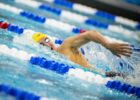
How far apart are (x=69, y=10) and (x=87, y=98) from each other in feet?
17.4

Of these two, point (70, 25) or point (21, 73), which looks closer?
point (21, 73)

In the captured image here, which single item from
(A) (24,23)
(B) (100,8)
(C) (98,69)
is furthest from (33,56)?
(B) (100,8)

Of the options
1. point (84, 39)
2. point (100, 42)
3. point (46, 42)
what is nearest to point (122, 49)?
point (100, 42)

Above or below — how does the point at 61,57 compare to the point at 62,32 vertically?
below

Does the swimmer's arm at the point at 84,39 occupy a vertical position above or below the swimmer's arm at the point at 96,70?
above

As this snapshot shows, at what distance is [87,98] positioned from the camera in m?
4.09

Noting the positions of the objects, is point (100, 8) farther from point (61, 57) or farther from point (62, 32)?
point (61, 57)

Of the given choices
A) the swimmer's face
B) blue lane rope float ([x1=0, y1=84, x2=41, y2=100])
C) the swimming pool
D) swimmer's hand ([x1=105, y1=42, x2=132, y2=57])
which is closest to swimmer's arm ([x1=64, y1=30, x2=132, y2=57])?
Result: swimmer's hand ([x1=105, y1=42, x2=132, y2=57])

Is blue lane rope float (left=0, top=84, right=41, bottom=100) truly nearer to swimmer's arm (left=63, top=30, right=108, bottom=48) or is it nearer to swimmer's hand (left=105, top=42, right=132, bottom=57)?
swimmer's hand (left=105, top=42, right=132, bottom=57)

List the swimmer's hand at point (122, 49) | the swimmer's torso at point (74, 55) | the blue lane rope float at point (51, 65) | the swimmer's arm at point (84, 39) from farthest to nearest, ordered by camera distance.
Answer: the swimmer's torso at point (74, 55)
the blue lane rope float at point (51, 65)
the swimmer's arm at point (84, 39)
the swimmer's hand at point (122, 49)

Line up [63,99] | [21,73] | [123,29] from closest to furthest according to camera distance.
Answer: [63,99], [21,73], [123,29]

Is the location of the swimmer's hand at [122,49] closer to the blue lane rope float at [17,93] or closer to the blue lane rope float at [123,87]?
the blue lane rope float at [123,87]

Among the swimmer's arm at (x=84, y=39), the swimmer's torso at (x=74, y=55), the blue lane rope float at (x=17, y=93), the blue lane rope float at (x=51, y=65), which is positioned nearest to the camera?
the blue lane rope float at (x=17, y=93)

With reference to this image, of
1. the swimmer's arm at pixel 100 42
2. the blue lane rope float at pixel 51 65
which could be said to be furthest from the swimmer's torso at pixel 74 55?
the blue lane rope float at pixel 51 65
